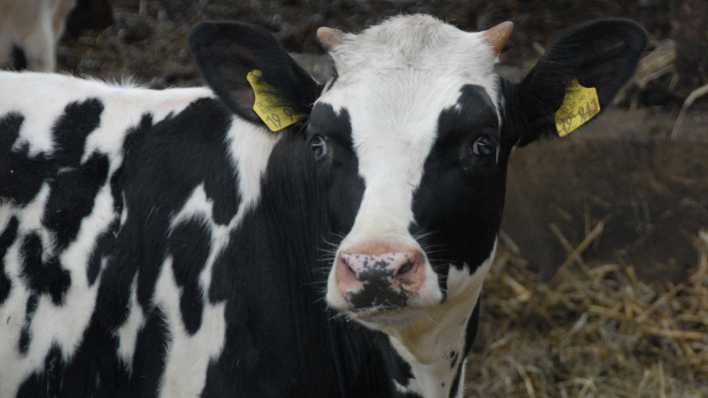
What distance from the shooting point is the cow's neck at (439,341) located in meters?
4.25

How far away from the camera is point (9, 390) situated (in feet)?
14.0

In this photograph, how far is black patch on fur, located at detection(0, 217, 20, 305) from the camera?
4.27m

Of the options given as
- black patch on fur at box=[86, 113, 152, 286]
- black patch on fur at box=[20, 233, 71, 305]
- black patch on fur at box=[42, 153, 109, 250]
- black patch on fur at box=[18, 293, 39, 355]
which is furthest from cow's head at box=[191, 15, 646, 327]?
black patch on fur at box=[18, 293, 39, 355]

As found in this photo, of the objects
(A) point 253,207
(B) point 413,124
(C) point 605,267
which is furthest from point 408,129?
(C) point 605,267

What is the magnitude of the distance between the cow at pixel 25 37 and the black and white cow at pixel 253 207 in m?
2.76

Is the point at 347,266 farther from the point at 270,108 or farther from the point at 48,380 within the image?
the point at 48,380

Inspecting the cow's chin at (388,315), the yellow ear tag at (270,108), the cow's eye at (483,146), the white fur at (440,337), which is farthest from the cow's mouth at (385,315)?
the yellow ear tag at (270,108)

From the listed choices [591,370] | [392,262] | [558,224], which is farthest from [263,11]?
[392,262]

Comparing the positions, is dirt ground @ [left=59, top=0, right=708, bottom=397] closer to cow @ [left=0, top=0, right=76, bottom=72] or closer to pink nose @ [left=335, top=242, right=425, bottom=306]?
cow @ [left=0, top=0, right=76, bottom=72]

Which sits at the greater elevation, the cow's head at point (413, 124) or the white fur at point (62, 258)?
the cow's head at point (413, 124)

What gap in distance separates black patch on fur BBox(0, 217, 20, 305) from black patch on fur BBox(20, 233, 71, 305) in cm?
6

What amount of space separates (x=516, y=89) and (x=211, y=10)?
473 centimetres

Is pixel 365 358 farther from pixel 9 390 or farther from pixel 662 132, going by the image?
pixel 662 132

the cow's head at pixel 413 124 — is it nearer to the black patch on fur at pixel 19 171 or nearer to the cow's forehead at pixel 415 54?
the cow's forehead at pixel 415 54
